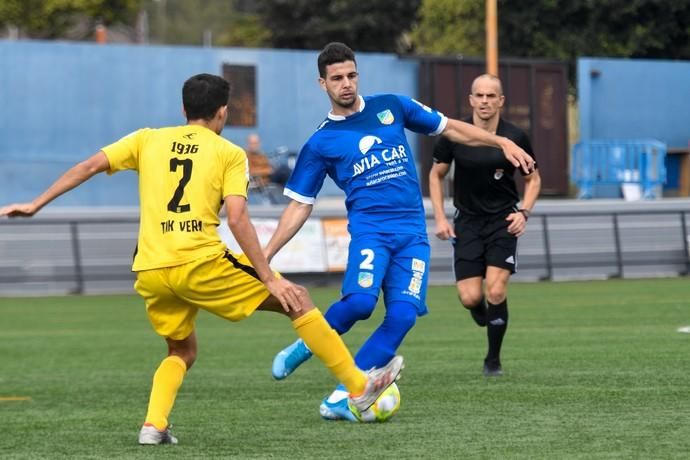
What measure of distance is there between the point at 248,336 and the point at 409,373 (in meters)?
4.77

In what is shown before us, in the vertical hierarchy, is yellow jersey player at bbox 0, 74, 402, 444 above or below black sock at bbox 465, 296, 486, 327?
above

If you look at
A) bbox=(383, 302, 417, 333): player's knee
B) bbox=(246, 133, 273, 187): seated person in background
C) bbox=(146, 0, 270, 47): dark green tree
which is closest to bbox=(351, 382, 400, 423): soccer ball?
bbox=(383, 302, 417, 333): player's knee

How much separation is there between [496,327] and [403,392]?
107 centimetres

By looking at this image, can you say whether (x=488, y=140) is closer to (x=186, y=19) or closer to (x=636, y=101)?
(x=636, y=101)

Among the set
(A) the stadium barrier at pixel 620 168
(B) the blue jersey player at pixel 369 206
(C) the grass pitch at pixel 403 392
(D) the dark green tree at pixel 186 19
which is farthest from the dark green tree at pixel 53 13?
(B) the blue jersey player at pixel 369 206

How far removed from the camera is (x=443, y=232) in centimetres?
1031

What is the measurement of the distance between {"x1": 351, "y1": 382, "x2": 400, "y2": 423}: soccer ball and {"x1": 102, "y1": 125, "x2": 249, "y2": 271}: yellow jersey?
138 cm

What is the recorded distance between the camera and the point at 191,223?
715cm

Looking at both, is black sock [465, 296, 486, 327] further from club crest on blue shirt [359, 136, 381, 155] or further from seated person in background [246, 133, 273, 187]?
seated person in background [246, 133, 273, 187]

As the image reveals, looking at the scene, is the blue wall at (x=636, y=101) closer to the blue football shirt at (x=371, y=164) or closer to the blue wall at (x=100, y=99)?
the blue wall at (x=100, y=99)

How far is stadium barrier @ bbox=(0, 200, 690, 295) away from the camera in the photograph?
21.8 m

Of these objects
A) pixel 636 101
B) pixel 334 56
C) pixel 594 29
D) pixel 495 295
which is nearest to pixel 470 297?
pixel 495 295

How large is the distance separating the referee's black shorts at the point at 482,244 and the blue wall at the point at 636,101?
28.3 meters

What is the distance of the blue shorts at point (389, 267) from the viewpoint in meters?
8.24
